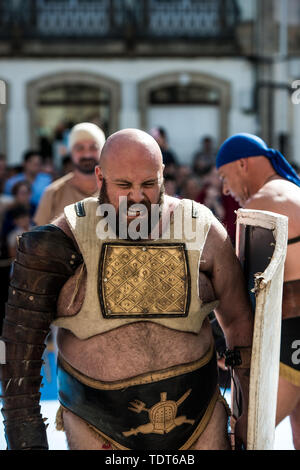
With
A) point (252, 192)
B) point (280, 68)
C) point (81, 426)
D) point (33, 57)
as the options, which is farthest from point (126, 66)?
point (81, 426)

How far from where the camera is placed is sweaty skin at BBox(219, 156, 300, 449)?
3328 millimetres

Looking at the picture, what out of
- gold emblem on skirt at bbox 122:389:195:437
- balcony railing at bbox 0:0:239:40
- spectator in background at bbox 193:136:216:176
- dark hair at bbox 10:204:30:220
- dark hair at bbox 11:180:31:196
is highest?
balcony railing at bbox 0:0:239:40

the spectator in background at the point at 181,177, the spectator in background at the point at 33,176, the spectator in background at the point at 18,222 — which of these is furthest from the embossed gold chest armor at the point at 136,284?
the spectator in background at the point at 181,177

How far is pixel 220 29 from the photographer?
61.2 feet

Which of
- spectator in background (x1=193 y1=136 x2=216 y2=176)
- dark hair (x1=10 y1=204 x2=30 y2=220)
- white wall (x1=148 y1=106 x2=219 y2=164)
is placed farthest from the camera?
white wall (x1=148 y1=106 x2=219 y2=164)

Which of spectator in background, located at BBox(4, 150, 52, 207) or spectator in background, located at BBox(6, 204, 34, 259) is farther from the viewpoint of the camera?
spectator in background, located at BBox(4, 150, 52, 207)

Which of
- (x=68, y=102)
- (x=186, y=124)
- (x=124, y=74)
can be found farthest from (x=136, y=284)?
(x=68, y=102)

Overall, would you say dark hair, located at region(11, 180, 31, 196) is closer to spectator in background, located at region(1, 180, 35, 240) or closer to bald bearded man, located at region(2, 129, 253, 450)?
spectator in background, located at region(1, 180, 35, 240)

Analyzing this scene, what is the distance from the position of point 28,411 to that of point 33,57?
53.3 ft

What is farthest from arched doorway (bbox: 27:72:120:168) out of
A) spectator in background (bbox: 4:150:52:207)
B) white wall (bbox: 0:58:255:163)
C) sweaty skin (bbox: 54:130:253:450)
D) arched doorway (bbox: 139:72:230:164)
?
sweaty skin (bbox: 54:130:253:450)

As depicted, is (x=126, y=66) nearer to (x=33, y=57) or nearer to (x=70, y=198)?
(x=33, y=57)

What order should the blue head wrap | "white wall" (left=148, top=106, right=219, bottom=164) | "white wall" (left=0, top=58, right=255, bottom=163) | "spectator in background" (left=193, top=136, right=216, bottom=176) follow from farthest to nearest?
Answer: "white wall" (left=148, top=106, right=219, bottom=164) < "white wall" (left=0, top=58, right=255, bottom=163) < "spectator in background" (left=193, top=136, right=216, bottom=176) < the blue head wrap

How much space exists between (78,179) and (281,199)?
235 centimetres

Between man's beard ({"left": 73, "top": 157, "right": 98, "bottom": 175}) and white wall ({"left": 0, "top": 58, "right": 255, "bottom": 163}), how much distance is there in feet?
42.1
